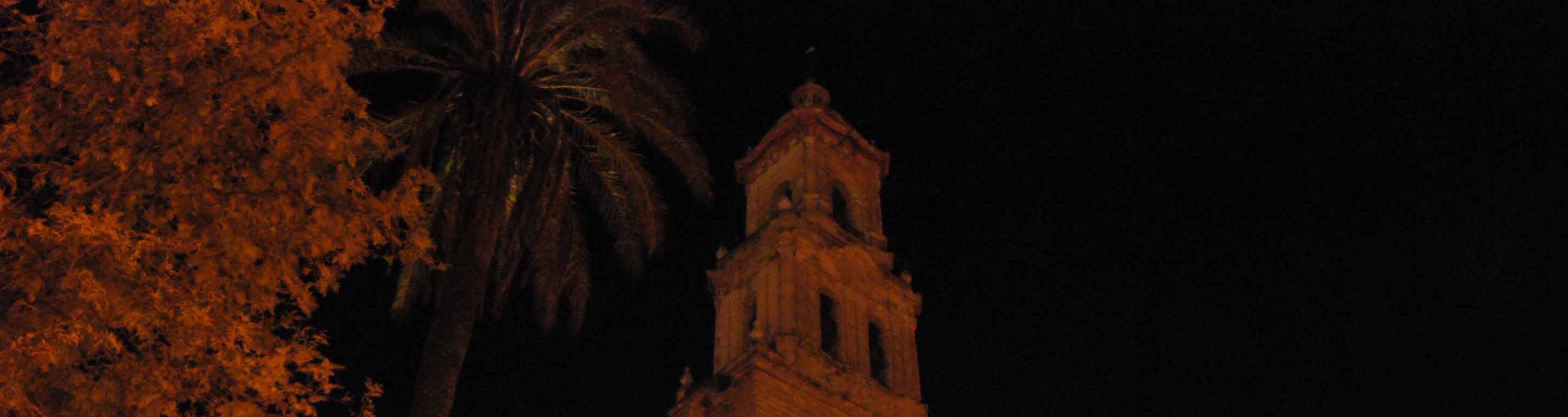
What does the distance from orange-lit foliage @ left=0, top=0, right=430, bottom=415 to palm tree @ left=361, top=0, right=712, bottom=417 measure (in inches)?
140

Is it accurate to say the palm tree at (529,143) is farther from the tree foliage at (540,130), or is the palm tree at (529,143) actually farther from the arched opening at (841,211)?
the arched opening at (841,211)

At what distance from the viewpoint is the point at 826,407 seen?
30062mm

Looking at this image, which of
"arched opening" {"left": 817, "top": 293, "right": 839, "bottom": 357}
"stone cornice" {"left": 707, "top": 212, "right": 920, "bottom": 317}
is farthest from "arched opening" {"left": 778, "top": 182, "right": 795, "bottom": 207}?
"arched opening" {"left": 817, "top": 293, "right": 839, "bottom": 357}

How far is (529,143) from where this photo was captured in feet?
58.2

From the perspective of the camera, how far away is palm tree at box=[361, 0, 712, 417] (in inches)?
632

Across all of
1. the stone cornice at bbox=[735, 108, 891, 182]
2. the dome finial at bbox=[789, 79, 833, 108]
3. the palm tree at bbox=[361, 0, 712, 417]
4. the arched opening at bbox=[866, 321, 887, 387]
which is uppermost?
the dome finial at bbox=[789, 79, 833, 108]

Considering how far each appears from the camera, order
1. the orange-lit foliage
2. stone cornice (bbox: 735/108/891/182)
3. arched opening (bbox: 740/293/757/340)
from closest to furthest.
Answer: the orange-lit foliage < arched opening (bbox: 740/293/757/340) < stone cornice (bbox: 735/108/891/182)

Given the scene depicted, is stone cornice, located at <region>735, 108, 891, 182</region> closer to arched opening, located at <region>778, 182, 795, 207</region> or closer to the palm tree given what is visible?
arched opening, located at <region>778, 182, 795, 207</region>

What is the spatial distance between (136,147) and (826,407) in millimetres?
20882

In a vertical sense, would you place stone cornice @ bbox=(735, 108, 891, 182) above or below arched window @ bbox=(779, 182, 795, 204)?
above

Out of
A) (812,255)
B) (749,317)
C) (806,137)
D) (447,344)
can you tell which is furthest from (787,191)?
(447,344)

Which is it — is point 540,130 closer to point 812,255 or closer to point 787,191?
point 812,255

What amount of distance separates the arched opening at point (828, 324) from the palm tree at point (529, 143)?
42.4 ft

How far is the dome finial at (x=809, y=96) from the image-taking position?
3784cm
